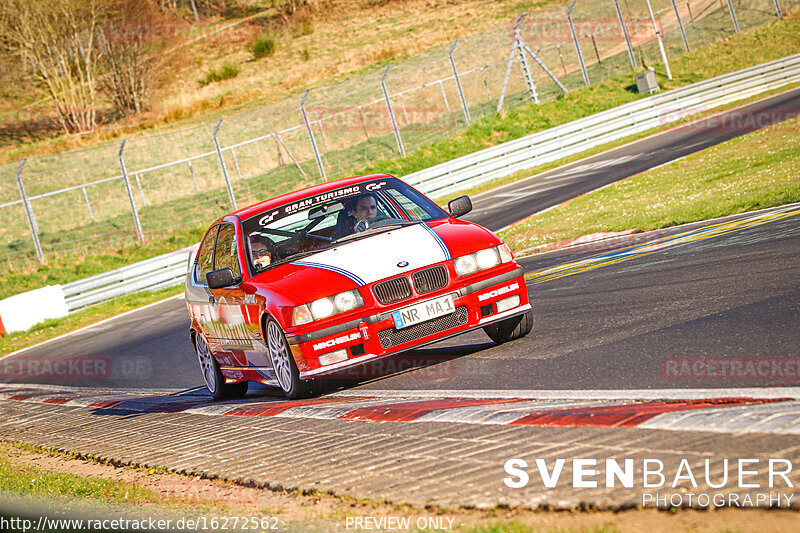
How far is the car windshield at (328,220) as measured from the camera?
25.5ft

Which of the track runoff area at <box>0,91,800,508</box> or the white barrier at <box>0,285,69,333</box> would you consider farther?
the white barrier at <box>0,285,69,333</box>

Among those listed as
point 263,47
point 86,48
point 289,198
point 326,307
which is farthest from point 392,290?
point 263,47

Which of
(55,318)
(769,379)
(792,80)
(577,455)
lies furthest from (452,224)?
(792,80)

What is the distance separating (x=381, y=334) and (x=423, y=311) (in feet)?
1.20

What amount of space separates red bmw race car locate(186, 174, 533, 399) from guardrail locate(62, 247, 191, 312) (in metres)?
15.5

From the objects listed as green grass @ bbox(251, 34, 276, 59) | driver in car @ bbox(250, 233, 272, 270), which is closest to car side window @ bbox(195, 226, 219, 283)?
driver in car @ bbox(250, 233, 272, 270)

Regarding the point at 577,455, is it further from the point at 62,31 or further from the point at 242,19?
the point at 242,19

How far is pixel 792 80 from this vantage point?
34.0 meters

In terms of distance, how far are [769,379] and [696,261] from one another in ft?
14.6

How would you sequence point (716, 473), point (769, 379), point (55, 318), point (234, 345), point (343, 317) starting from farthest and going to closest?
point (55, 318) < point (234, 345) < point (343, 317) < point (769, 379) < point (716, 473)

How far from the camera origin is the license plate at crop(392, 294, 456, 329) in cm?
679

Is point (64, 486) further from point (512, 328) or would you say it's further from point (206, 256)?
point (206, 256)

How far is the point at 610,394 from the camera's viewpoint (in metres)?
5.11

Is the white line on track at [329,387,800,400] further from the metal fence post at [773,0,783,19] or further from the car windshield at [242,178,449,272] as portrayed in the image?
the metal fence post at [773,0,783,19]
